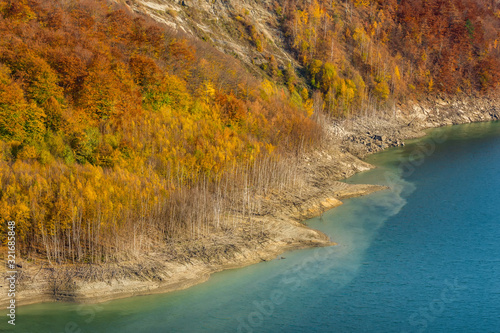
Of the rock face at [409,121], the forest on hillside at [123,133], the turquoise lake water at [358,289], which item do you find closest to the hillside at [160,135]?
the forest on hillside at [123,133]

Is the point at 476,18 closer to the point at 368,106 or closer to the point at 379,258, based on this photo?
the point at 368,106

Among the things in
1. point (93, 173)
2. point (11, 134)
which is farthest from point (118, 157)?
point (11, 134)

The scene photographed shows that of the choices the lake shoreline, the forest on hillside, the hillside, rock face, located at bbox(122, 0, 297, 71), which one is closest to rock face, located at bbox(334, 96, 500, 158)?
the hillside

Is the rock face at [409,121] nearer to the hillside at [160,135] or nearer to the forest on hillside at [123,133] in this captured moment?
the hillside at [160,135]

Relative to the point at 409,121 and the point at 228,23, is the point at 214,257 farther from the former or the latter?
the point at 409,121

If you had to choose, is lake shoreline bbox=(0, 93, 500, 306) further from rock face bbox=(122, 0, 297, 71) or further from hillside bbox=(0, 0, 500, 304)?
rock face bbox=(122, 0, 297, 71)

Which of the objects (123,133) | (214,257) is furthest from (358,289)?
(123,133)
